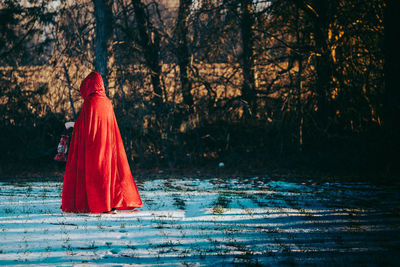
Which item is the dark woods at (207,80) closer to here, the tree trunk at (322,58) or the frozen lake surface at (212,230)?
the tree trunk at (322,58)

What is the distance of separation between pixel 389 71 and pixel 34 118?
435 inches

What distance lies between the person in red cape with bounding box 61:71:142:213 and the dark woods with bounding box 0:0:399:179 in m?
6.47

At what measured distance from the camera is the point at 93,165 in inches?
228

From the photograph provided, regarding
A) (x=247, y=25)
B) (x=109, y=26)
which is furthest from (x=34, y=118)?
(x=247, y=25)

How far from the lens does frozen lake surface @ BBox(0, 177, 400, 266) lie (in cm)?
399

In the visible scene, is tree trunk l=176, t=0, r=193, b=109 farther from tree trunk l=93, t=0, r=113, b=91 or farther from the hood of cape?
the hood of cape

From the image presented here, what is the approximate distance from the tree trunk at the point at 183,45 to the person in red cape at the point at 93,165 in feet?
22.7

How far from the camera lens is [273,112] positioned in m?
12.9

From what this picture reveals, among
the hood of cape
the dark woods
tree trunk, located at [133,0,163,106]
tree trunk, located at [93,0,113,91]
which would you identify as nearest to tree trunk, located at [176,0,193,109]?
the dark woods

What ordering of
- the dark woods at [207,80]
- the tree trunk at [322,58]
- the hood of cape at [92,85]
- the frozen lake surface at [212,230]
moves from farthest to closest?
1. the dark woods at [207,80]
2. the tree trunk at [322,58]
3. the hood of cape at [92,85]
4. the frozen lake surface at [212,230]

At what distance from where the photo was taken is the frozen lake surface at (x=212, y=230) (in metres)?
3.99

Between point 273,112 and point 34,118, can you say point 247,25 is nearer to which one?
point 273,112

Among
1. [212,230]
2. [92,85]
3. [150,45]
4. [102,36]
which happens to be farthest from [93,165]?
[150,45]

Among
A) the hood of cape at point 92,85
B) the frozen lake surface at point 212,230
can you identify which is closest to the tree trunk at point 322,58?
the frozen lake surface at point 212,230
